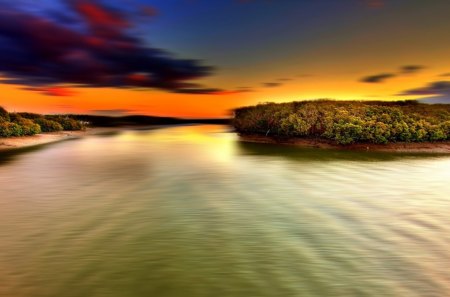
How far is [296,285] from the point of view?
4.14 metres

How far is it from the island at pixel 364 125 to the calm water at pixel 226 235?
9.25 meters

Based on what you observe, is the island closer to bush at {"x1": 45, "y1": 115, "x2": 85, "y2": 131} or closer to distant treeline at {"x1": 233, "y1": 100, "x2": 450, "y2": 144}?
distant treeline at {"x1": 233, "y1": 100, "x2": 450, "y2": 144}

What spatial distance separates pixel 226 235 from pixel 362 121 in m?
17.9

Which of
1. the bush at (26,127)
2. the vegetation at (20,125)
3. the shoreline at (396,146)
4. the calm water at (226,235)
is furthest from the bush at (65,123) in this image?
the calm water at (226,235)

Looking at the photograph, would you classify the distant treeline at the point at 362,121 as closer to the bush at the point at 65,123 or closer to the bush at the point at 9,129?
the bush at the point at 9,129

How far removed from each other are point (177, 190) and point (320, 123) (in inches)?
620

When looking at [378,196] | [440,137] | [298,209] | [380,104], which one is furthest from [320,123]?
[298,209]

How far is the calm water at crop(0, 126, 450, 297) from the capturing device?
164 inches

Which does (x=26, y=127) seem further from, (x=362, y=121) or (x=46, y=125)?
(x=362, y=121)

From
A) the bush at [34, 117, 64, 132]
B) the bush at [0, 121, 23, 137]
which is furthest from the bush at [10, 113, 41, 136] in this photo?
the bush at [34, 117, 64, 132]

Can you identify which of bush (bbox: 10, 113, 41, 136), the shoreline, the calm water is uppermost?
bush (bbox: 10, 113, 41, 136)

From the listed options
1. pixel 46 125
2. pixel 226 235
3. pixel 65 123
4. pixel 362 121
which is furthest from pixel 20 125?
pixel 226 235

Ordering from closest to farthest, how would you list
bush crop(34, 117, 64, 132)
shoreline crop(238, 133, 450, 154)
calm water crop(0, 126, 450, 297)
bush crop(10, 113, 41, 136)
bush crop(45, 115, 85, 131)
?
→ calm water crop(0, 126, 450, 297), shoreline crop(238, 133, 450, 154), bush crop(10, 113, 41, 136), bush crop(34, 117, 64, 132), bush crop(45, 115, 85, 131)

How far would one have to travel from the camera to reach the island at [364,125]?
2108 centimetres
